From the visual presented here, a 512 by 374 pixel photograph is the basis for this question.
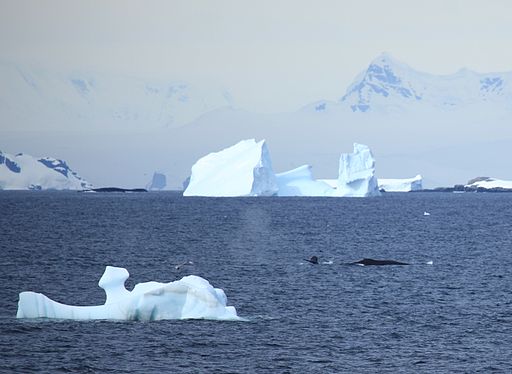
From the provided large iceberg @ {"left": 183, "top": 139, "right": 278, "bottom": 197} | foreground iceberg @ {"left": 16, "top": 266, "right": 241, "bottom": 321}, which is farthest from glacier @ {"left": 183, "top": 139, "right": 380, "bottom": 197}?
foreground iceberg @ {"left": 16, "top": 266, "right": 241, "bottom": 321}

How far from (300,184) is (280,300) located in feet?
482

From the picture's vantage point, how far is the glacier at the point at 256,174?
551 feet

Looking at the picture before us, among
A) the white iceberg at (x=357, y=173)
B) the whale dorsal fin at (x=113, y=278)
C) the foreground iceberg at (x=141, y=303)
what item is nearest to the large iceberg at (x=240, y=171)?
the white iceberg at (x=357, y=173)

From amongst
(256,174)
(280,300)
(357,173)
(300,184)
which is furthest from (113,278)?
(300,184)

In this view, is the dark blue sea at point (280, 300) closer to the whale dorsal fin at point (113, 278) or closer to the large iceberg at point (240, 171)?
the whale dorsal fin at point (113, 278)

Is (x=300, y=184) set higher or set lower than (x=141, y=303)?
higher

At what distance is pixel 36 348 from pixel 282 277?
959 inches

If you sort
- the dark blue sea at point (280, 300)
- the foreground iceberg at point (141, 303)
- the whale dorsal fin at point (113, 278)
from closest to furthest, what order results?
the dark blue sea at point (280, 300), the foreground iceberg at point (141, 303), the whale dorsal fin at point (113, 278)

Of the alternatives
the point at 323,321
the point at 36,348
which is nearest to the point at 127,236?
the point at 323,321

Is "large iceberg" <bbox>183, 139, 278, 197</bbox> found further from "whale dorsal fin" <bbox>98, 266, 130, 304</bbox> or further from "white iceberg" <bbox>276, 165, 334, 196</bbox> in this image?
"whale dorsal fin" <bbox>98, 266, 130, 304</bbox>

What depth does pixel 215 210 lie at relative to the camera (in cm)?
14862

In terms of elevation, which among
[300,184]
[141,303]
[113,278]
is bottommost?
[141,303]

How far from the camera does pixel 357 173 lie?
17600 centimetres

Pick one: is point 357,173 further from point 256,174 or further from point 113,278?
point 113,278
